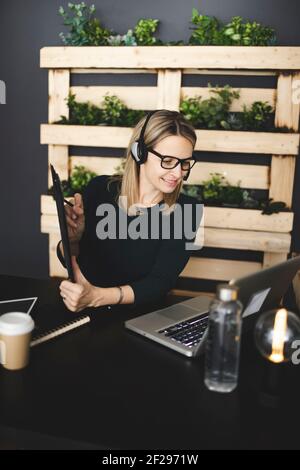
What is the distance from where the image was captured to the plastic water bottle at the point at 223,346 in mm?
1003

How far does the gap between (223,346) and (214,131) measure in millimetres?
1784

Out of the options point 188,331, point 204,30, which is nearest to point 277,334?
point 188,331

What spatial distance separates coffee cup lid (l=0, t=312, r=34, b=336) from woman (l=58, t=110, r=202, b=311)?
0.51m

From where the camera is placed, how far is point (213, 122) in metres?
2.62

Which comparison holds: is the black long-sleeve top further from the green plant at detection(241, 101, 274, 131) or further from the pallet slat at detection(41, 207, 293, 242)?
the green plant at detection(241, 101, 274, 131)

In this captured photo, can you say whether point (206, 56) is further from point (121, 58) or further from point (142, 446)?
point (142, 446)

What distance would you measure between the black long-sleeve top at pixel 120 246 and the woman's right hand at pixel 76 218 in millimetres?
104

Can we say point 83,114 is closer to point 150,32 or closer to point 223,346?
point 150,32

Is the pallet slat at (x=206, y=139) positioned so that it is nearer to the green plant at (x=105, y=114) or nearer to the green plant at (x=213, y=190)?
the green plant at (x=105, y=114)

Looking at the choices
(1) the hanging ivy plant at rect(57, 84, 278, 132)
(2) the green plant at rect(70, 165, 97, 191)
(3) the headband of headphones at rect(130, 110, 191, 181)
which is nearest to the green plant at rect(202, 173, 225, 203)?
(1) the hanging ivy plant at rect(57, 84, 278, 132)

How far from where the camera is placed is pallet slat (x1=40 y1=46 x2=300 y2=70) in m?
2.48

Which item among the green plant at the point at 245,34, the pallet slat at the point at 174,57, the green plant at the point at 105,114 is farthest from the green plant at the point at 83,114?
the green plant at the point at 245,34

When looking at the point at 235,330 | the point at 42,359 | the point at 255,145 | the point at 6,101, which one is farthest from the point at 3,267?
the point at 235,330

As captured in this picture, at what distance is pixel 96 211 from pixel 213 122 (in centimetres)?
103
